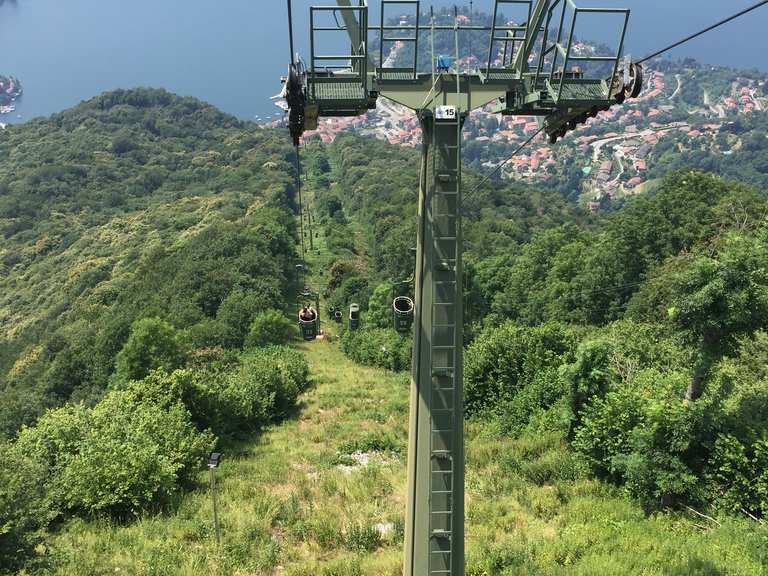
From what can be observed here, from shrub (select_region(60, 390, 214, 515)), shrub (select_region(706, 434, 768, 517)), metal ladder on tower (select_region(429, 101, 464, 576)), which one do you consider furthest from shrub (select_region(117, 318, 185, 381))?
shrub (select_region(706, 434, 768, 517))

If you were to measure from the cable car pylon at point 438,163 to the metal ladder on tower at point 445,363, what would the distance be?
1 centimetres

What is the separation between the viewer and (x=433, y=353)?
7453 millimetres

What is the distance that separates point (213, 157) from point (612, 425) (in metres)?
152

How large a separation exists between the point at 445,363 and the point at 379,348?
101 feet

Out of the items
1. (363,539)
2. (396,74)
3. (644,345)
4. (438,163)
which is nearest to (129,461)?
(363,539)

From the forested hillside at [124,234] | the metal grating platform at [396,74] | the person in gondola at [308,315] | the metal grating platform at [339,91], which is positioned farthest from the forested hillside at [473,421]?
the metal grating platform at [339,91]

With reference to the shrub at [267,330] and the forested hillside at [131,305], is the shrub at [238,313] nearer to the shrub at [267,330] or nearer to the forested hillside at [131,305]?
the forested hillside at [131,305]

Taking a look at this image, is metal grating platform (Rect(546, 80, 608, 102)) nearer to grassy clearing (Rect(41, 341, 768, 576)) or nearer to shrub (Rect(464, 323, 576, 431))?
grassy clearing (Rect(41, 341, 768, 576))

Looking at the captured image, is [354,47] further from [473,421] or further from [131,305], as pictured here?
[131,305]

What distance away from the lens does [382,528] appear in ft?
42.3

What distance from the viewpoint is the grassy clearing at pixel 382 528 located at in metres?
10.0

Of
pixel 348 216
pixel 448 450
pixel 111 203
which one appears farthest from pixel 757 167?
pixel 448 450

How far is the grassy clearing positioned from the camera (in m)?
10.0

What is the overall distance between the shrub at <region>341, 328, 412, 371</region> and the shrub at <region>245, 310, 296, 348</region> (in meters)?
5.09
